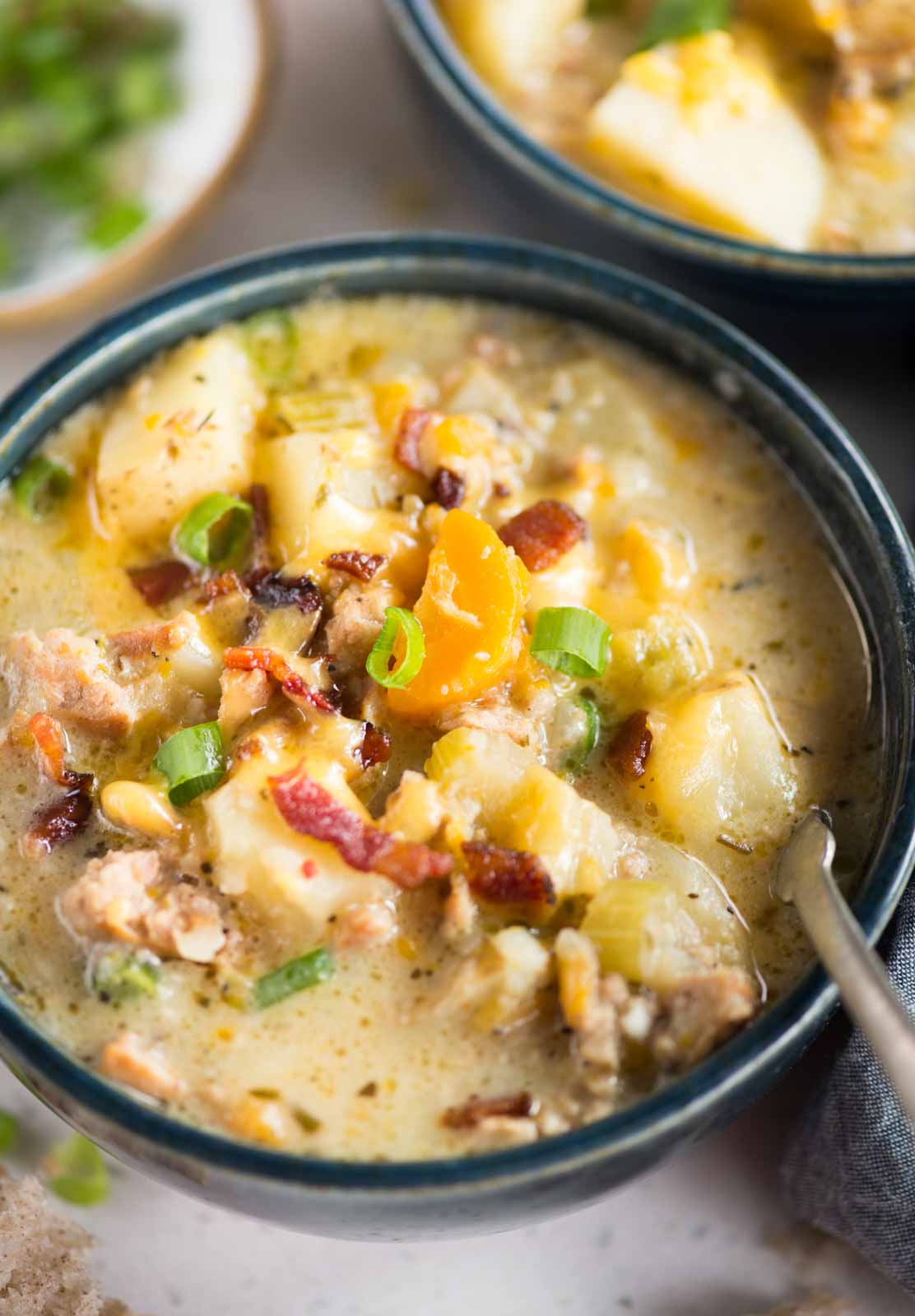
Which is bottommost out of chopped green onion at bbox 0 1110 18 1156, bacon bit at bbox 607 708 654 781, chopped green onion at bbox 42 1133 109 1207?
chopped green onion at bbox 42 1133 109 1207

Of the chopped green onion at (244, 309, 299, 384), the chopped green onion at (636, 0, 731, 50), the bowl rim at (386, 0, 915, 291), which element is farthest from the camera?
the chopped green onion at (636, 0, 731, 50)

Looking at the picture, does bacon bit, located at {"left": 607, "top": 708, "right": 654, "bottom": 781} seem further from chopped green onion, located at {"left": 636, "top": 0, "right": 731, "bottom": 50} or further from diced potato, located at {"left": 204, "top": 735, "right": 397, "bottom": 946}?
chopped green onion, located at {"left": 636, "top": 0, "right": 731, "bottom": 50}

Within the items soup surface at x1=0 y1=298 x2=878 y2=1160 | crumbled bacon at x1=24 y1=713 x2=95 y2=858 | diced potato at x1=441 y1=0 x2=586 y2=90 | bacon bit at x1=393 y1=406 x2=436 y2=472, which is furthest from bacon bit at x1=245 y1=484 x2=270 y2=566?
diced potato at x1=441 y1=0 x2=586 y2=90

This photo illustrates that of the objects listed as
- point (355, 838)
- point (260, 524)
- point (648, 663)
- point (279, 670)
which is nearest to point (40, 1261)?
point (355, 838)

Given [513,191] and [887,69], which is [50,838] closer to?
[513,191]

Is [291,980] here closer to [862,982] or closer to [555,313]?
[862,982]

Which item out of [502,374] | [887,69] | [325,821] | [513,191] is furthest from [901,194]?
[325,821]

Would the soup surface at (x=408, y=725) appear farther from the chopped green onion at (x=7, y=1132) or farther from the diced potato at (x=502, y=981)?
the chopped green onion at (x=7, y=1132)
